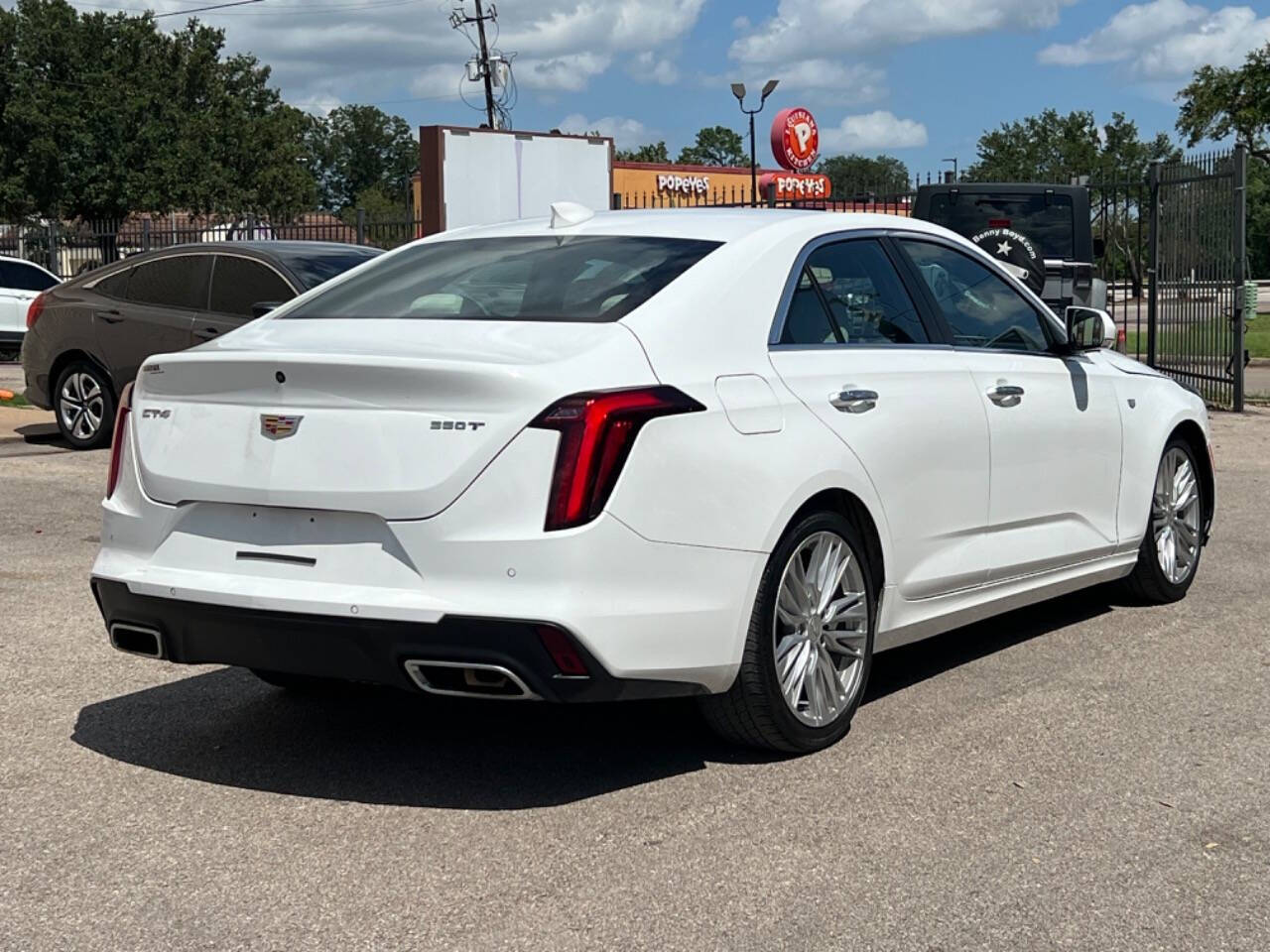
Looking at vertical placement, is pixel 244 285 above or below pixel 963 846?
above

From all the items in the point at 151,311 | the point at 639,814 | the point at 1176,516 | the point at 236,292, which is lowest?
the point at 639,814

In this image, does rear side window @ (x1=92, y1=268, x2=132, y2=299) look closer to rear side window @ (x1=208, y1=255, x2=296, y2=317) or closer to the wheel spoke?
rear side window @ (x1=208, y1=255, x2=296, y2=317)

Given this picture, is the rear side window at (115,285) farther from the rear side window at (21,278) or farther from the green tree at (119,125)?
the green tree at (119,125)

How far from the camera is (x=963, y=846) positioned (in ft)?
13.7

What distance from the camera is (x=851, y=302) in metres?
5.48

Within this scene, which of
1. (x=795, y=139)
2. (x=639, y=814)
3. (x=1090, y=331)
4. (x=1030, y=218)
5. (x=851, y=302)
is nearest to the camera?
(x=639, y=814)

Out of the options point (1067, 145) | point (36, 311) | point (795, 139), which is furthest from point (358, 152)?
point (36, 311)

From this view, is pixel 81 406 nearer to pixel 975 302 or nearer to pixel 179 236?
pixel 975 302

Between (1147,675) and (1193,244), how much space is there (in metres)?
12.8

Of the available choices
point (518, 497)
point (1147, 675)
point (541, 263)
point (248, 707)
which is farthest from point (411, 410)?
point (1147, 675)

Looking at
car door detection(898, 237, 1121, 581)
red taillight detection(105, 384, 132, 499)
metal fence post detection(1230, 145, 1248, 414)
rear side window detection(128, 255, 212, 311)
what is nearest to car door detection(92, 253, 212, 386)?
rear side window detection(128, 255, 212, 311)

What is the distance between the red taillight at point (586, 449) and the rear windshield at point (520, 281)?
468 mm

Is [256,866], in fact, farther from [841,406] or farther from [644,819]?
[841,406]

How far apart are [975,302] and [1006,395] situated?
434 mm
